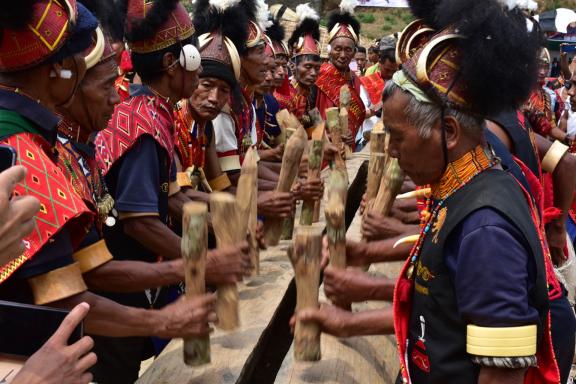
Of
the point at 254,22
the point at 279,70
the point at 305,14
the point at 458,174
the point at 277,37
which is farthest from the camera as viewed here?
the point at 305,14

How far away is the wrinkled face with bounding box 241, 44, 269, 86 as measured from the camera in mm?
4238

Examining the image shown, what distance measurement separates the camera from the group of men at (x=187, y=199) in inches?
58.7

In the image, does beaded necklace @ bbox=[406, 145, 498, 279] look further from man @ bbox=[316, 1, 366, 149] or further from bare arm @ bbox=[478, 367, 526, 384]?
A: man @ bbox=[316, 1, 366, 149]

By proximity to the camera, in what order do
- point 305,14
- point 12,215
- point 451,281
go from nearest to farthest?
point 12,215 → point 451,281 → point 305,14

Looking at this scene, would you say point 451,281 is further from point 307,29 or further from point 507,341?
point 307,29

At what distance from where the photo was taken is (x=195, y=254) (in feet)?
6.37

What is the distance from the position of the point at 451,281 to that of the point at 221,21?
8.27 ft

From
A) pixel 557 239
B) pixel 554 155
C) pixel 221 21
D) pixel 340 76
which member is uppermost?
pixel 221 21

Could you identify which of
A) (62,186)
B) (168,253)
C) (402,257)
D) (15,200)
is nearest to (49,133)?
(62,186)

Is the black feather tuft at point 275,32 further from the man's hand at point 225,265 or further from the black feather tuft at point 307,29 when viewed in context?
the man's hand at point 225,265

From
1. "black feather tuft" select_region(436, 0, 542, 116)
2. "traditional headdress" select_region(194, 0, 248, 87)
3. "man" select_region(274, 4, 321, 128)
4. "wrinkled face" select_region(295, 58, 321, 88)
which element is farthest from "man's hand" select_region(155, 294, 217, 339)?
"wrinkled face" select_region(295, 58, 321, 88)

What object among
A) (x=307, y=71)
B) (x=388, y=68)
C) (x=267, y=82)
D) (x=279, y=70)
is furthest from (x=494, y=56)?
(x=388, y=68)

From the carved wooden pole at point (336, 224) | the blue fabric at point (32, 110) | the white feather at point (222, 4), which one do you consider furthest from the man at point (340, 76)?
the blue fabric at point (32, 110)

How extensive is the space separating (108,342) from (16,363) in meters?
1.32
